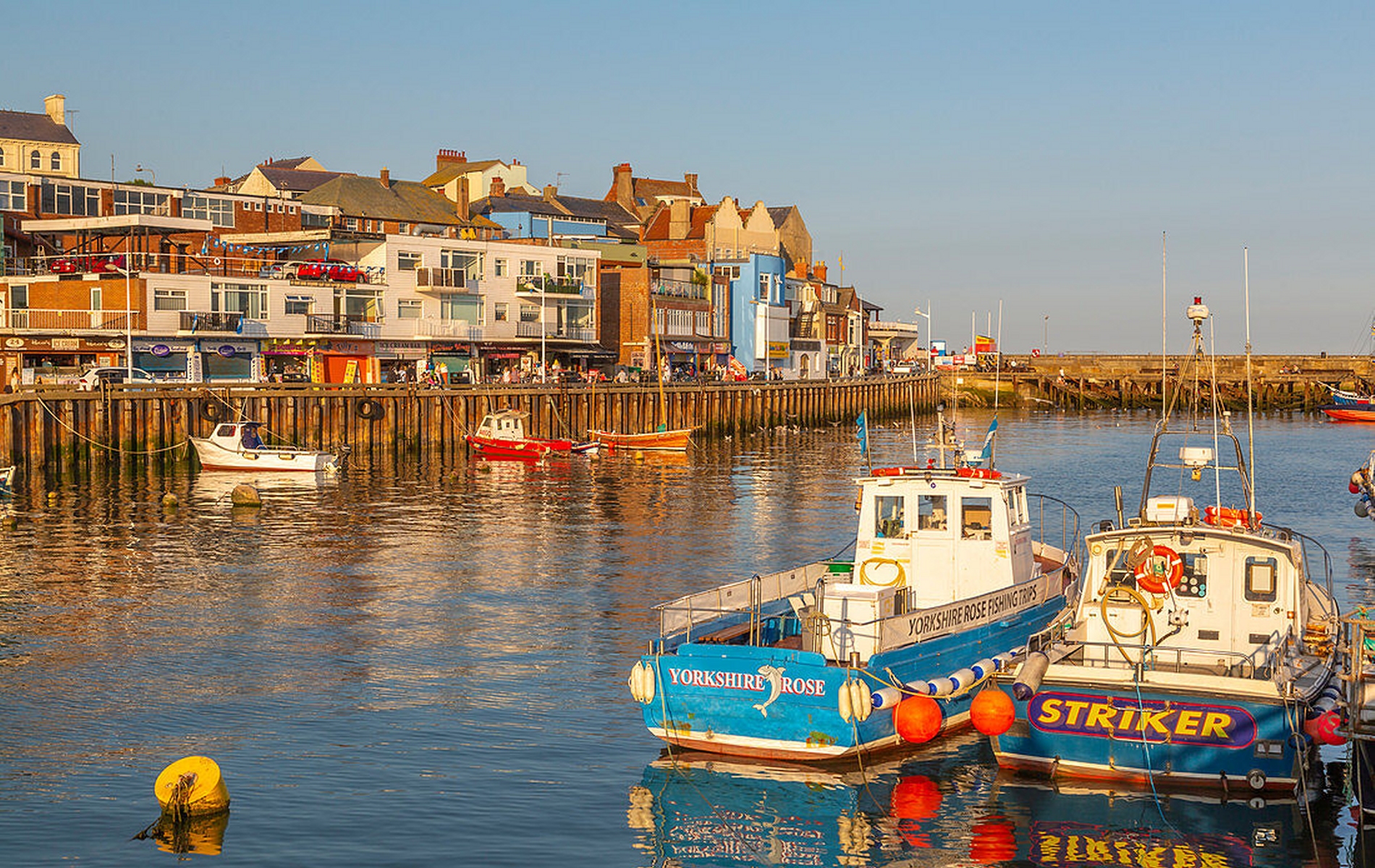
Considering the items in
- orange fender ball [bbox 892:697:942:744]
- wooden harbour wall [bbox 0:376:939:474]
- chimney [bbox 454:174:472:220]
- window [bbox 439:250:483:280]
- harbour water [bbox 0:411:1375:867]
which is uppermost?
chimney [bbox 454:174:472:220]

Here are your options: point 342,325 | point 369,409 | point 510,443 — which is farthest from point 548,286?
point 510,443

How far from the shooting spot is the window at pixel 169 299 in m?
76.5

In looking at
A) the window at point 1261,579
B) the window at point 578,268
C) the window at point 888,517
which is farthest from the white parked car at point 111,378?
the window at point 1261,579

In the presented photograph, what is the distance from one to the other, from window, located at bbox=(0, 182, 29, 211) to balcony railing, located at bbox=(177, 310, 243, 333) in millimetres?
21669

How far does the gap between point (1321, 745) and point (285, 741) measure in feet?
54.6

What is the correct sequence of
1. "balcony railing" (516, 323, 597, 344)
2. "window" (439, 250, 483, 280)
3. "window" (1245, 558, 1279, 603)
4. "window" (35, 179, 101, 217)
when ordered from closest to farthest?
"window" (1245, 558, 1279, 603), "window" (439, 250, 483, 280), "window" (35, 179, 101, 217), "balcony railing" (516, 323, 597, 344)

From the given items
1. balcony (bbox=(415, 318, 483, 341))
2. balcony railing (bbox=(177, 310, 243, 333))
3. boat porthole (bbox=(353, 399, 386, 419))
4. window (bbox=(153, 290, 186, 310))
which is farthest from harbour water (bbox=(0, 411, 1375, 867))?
balcony (bbox=(415, 318, 483, 341))

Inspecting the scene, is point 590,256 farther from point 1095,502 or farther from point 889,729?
point 889,729

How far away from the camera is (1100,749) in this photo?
66.0ft

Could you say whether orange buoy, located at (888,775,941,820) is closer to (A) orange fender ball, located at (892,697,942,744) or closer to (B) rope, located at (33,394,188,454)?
(A) orange fender ball, located at (892,697,942,744)

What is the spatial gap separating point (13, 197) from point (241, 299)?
21992 millimetres

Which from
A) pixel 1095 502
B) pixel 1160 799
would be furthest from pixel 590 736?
pixel 1095 502

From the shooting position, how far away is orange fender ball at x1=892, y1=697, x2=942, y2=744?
66.3ft

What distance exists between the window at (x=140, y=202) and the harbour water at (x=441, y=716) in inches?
1852
